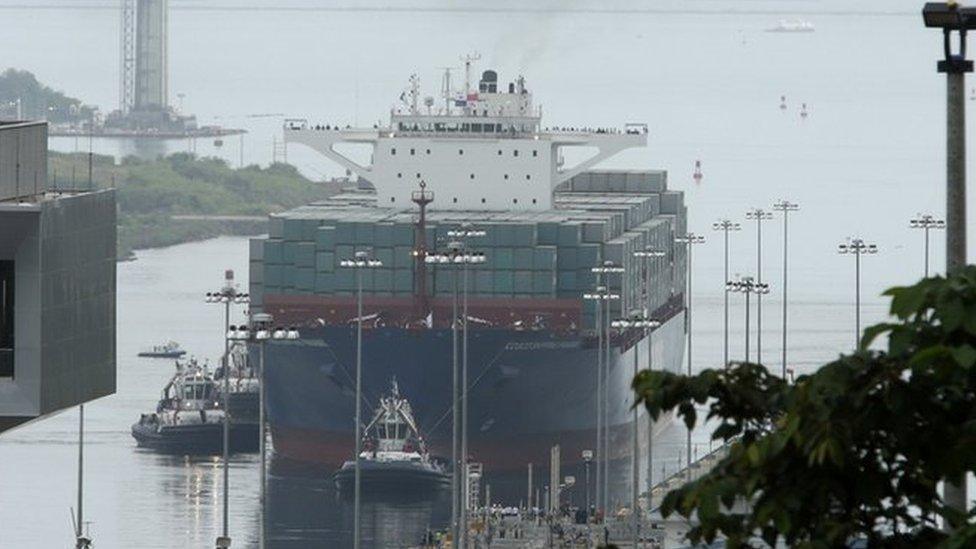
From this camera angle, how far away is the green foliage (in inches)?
654

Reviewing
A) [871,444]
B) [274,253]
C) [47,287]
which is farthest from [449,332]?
[871,444]

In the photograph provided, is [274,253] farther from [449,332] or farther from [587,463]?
[587,463]

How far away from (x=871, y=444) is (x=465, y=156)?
255ft

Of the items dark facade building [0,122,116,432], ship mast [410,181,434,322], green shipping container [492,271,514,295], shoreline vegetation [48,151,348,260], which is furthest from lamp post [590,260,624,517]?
shoreline vegetation [48,151,348,260]

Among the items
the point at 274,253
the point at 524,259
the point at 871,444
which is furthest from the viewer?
the point at 274,253

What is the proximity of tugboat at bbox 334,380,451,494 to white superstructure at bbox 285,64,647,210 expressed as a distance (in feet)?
40.2

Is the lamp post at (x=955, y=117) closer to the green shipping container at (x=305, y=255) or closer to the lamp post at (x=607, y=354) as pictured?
the lamp post at (x=607, y=354)

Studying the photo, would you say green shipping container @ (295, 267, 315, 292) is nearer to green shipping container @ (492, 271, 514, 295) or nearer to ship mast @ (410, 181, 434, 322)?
ship mast @ (410, 181, 434, 322)

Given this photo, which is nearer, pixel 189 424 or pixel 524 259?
pixel 524 259

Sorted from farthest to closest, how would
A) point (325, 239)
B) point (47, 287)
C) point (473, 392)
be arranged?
point (325, 239)
point (473, 392)
point (47, 287)

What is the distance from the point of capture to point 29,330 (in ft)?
108

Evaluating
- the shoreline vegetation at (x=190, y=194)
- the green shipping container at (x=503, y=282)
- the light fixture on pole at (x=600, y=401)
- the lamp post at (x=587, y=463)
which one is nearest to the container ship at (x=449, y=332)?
the green shipping container at (x=503, y=282)

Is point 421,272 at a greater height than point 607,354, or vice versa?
point 421,272

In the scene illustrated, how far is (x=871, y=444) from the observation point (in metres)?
16.9
